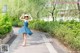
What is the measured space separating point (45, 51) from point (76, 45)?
1782 millimetres

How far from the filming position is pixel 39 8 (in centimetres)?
2342

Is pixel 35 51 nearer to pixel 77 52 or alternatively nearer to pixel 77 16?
pixel 77 52

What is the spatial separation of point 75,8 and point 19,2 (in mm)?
8100

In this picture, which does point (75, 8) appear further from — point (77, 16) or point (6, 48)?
point (6, 48)

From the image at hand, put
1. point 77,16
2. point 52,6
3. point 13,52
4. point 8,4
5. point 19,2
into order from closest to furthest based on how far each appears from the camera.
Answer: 1. point 13,52
2. point 77,16
3. point 52,6
4. point 19,2
5. point 8,4

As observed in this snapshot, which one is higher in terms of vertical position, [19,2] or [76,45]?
[19,2]

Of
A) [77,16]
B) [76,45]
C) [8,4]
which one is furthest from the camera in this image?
[8,4]

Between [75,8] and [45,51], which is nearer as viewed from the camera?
[45,51]

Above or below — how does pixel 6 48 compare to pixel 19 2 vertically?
below

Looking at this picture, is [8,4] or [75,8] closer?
[75,8]

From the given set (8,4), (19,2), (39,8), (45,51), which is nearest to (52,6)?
(39,8)

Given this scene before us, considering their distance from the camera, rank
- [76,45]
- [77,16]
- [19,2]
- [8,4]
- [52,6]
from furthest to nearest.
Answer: [8,4] < [19,2] < [52,6] < [77,16] < [76,45]

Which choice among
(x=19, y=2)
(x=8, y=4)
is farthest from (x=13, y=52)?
(x=8, y=4)

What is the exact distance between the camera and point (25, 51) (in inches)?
448
